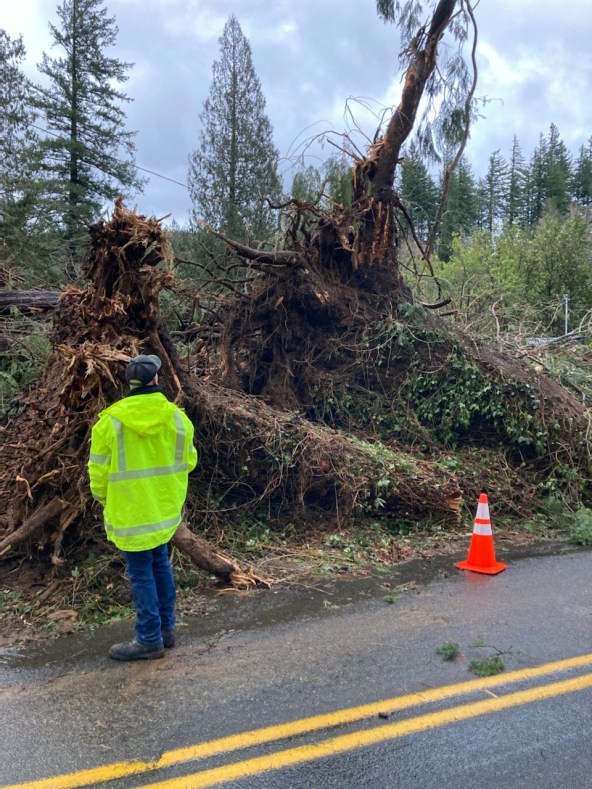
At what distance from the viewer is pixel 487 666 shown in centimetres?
376

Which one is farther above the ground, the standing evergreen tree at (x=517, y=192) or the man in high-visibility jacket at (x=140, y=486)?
the standing evergreen tree at (x=517, y=192)

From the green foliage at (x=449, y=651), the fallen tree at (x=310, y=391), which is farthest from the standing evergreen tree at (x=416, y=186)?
the green foliage at (x=449, y=651)

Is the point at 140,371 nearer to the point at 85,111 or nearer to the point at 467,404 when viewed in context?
the point at 467,404

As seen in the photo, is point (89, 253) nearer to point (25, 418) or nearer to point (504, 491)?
point (25, 418)

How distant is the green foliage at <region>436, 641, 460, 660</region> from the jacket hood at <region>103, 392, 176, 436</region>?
2.41m

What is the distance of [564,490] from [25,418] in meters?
6.64

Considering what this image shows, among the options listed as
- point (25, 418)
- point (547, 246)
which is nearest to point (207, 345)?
point (25, 418)

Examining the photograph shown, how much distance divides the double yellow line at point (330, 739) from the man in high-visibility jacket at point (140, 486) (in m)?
1.10

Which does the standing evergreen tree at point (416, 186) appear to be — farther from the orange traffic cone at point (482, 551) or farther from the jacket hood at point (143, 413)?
the jacket hood at point (143, 413)

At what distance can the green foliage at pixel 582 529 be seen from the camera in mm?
6613

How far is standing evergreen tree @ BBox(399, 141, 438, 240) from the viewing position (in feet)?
31.4

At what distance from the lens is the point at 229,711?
10.8 ft

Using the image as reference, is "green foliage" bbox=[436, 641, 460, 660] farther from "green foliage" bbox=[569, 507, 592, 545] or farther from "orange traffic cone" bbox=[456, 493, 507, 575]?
"green foliage" bbox=[569, 507, 592, 545]

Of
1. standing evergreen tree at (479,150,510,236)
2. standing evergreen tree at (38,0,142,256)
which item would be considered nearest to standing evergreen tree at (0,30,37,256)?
standing evergreen tree at (38,0,142,256)
